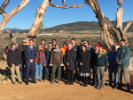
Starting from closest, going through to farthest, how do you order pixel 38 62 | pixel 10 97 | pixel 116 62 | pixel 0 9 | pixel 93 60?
pixel 10 97, pixel 116 62, pixel 93 60, pixel 38 62, pixel 0 9

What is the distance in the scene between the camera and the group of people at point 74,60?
184 inches

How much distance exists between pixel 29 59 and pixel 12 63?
0.64 m

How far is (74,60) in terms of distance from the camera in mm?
5293

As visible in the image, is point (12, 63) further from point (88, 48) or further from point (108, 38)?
point (108, 38)

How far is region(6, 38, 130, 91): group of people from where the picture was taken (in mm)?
4675

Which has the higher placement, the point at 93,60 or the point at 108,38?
the point at 108,38

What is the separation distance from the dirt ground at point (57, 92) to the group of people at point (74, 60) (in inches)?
10.0

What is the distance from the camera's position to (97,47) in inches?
194

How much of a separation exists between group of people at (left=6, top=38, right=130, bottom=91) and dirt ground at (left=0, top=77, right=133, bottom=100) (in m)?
0.25

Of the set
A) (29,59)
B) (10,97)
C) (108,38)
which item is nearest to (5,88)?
(10,97)

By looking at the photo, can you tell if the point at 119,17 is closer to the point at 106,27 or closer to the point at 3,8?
the point at 106,27

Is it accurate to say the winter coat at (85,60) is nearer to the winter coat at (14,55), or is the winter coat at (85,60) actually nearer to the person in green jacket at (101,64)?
the person in green jacket at (101,64)

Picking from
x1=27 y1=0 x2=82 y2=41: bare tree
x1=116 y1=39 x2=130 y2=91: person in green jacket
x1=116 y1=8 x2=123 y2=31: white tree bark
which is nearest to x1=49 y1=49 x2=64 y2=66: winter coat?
x1=27 y1=0 x2=82 y2=41: bare tree

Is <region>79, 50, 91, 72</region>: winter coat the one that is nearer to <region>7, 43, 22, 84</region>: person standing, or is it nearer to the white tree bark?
<region>7, 43, 22, 84</region>: person standing
